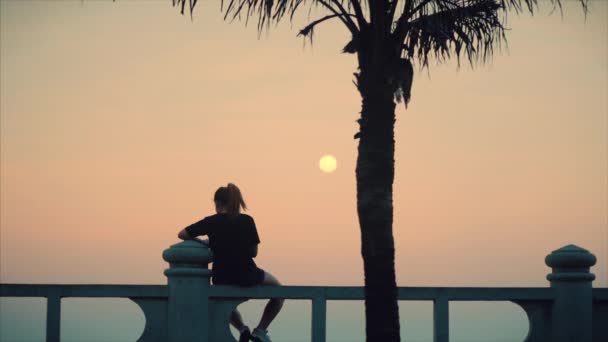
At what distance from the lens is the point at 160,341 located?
38.0 ft

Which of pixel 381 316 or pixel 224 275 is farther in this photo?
pixel 224 275

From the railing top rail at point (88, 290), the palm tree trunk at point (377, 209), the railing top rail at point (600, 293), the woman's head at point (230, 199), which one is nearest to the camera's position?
the palm tree trunk at point (377, 209)

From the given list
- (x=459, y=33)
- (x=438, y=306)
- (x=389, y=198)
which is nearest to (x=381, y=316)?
(x=389, y=198)

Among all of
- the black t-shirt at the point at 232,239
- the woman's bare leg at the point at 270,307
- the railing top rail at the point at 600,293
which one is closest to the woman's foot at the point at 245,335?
the woman's bare leg at the point at 270,307

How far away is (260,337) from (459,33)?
4.48m

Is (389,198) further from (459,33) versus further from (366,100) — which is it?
(459,33)

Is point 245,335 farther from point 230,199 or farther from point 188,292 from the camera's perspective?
point 230,199

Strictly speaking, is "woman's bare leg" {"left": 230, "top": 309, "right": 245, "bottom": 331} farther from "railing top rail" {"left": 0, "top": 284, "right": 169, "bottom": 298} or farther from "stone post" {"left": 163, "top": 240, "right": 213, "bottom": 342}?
"railing top rail" {"left": 0, "top": 284, "right": 169, "bottom": 298}

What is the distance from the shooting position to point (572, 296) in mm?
12438

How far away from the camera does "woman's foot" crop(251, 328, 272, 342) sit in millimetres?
11328

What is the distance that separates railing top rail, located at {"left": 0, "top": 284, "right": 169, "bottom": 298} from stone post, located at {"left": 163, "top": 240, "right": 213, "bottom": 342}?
224mm

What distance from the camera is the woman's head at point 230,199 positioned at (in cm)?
1129

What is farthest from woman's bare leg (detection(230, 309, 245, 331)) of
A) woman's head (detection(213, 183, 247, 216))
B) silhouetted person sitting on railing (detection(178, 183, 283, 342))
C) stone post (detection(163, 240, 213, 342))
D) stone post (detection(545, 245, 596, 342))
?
stone post (detection(545, 245, 596, 342))

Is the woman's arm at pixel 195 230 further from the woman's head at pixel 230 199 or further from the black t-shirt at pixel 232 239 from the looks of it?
the woman's head at pixel 230 199
